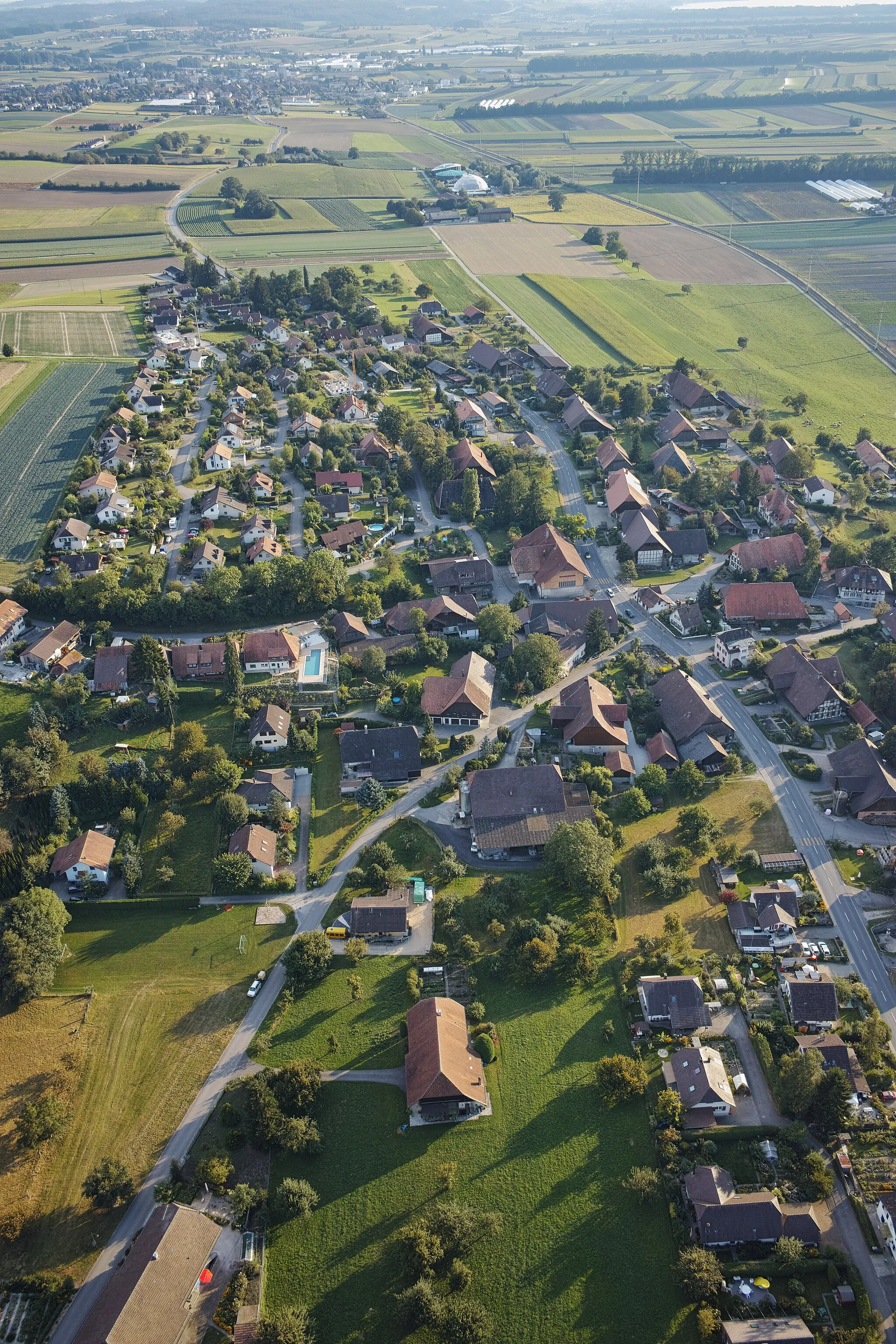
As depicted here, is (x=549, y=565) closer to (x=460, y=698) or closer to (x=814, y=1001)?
(x=460, y=698)

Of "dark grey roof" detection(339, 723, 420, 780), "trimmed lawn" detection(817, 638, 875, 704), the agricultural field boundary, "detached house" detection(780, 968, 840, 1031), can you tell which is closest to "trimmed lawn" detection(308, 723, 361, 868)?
"dark grey roof" detection(339, 723, 420, 780)

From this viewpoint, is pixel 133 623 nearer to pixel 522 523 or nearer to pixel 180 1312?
pixel 522 523

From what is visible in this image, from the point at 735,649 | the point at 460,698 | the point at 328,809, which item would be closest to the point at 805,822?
the point at 735,649

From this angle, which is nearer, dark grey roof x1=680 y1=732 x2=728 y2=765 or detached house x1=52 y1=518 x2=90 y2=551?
dark grey roof x1=680 y1=732 x2=728 y2=765

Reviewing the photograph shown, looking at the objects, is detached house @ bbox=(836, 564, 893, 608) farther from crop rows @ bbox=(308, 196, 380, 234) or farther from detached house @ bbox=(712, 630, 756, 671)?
crop rows @ bbox=(308, 196, 380, 234)

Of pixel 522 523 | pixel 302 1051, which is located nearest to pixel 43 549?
pixel 522 523
